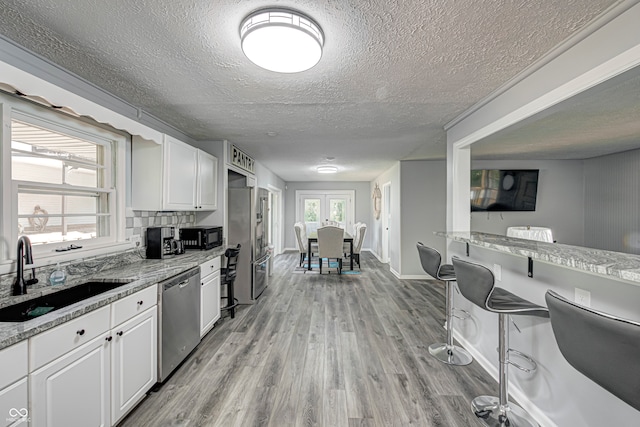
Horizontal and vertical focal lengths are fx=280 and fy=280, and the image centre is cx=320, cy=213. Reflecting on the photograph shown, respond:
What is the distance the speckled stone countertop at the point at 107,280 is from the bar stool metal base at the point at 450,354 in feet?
7.94

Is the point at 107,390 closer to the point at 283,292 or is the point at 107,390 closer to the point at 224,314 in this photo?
the point at 224,314

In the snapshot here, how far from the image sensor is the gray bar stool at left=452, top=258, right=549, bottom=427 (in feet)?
5.49

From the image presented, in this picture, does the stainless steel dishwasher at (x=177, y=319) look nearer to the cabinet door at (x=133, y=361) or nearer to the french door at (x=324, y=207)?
the cabinet door at (x=133, y=361)

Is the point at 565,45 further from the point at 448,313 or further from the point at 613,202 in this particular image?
the point at 613,202

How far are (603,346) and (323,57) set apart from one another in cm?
190

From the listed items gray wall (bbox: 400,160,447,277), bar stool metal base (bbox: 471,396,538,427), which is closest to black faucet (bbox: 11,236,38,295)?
bar stool metal base (bbox: 471,396,538,427)

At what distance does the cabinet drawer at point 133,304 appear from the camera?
168cm

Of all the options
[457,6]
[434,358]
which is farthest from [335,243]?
[457,6]

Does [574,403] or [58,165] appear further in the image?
[58,165]

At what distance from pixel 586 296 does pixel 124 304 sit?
8.61 feet

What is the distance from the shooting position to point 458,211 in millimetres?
3004

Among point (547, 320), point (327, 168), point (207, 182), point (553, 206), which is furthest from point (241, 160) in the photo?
point (553, 206)

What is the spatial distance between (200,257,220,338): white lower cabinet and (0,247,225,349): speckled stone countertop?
119 mm

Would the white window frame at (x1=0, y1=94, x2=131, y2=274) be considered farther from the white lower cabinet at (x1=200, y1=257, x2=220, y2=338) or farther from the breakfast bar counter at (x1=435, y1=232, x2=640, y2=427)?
the breakfast bar counter at (x1=435, y1=232, x2=640, y2=427)
